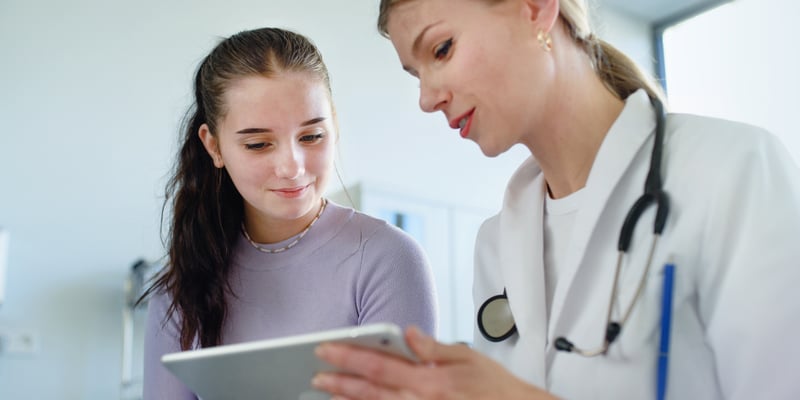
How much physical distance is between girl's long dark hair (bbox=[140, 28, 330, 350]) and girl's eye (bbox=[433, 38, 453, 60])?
394 mm

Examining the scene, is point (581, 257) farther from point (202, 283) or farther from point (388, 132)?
point (388, 132)

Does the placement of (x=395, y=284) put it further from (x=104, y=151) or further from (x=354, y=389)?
(x=104, y=151)

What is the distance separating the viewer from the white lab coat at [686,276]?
2.34 feet

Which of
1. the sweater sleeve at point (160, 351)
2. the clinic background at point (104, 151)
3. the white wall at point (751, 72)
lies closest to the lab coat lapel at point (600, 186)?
the sweater sleeve at point (160, 351)

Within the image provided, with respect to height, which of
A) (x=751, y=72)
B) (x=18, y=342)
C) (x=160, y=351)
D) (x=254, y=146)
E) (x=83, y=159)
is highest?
(x=751, y=72)

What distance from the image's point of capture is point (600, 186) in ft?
2.89

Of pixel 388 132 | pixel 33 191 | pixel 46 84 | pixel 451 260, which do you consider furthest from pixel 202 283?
pixel 388 132

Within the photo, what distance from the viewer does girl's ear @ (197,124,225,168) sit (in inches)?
52.2

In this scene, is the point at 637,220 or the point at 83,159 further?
the point at 83,159

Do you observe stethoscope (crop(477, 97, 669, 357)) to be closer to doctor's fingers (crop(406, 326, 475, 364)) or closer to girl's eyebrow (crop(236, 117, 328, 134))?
doctor's fingers (crop(406, 326, 475, 364))

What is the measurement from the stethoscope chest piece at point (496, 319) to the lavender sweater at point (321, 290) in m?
0.22

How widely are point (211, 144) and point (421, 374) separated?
0.89 m

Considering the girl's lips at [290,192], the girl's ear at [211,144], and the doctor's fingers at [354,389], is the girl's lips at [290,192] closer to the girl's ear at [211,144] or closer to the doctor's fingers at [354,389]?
the girl's ear at [211,144]

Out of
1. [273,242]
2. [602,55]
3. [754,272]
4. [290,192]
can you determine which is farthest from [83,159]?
[754,272]
